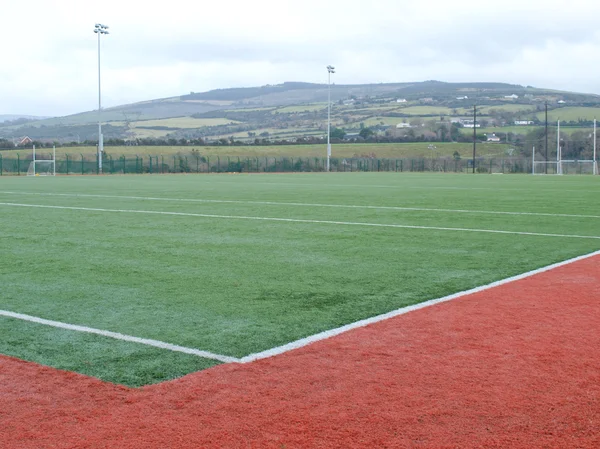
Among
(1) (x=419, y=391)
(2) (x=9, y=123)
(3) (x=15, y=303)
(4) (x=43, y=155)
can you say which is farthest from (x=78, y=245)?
(2) (x=9, y=123)

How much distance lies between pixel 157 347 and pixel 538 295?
151 inches

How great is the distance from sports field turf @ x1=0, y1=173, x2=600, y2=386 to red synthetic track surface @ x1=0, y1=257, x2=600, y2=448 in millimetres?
387

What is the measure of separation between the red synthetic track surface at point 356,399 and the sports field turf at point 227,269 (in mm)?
387

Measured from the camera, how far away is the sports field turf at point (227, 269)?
17.8ft

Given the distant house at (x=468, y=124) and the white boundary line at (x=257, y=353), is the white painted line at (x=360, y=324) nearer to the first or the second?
the white boundary line at (x=257, y=353)

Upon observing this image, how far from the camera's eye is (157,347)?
5195mm

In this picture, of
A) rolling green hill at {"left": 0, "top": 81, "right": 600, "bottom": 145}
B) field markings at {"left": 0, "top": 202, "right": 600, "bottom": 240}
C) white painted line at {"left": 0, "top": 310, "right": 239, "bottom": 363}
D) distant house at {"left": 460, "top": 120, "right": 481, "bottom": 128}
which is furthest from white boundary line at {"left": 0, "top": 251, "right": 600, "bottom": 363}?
distant house at {"left": 460, "top": 120, "right": 481, "bottom": 128}

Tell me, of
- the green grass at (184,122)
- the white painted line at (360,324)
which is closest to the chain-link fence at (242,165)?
the white painted line at (360,324)

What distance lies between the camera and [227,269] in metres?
8.70

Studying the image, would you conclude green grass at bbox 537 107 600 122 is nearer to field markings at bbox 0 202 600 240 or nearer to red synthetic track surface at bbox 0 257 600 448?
field markings at bbox 0 202 600 240

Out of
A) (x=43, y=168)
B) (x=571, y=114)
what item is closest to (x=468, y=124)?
(x=571, y=114)

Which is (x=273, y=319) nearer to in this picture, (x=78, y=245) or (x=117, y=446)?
(x=117, y=446)

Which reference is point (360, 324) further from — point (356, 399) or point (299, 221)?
point (299, 221)

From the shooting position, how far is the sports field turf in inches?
214
